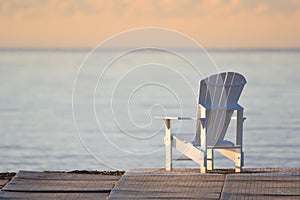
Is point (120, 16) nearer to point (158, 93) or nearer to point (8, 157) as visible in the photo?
point (158, 93)

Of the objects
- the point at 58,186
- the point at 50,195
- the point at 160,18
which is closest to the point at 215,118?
the point at 58,186

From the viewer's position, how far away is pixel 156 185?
23.0 feet

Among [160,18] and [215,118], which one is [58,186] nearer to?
[215,118]

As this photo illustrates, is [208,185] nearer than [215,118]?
Yes

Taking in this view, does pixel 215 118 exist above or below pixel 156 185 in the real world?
above

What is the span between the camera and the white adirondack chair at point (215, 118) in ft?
25.5

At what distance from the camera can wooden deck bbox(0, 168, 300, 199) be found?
6668mm

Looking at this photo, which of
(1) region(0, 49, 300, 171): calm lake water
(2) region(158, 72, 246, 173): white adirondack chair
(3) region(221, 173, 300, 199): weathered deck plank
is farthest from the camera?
(1) region(0, 49, 300, 171): calm lake water

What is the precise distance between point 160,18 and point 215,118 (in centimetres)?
3850

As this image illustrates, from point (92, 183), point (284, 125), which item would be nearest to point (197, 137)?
point (92, 183)

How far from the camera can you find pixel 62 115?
19344 mm

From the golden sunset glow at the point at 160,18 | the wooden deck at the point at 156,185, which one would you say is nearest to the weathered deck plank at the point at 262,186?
the wooden deck at the point at 156,185

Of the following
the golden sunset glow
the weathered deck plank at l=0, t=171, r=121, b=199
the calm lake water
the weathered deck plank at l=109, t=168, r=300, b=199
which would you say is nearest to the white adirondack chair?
the calm lake water

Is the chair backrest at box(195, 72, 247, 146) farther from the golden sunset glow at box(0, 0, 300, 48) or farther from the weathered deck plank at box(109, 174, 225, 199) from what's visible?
the golden sunset glow at box(0, 0, 300, 48)
